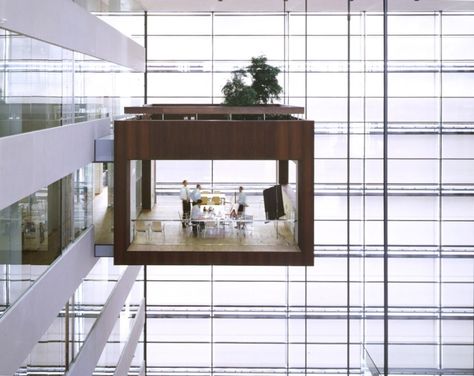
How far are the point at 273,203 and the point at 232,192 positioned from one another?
279 centimetres

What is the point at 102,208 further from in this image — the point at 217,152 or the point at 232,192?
the point at 232,192

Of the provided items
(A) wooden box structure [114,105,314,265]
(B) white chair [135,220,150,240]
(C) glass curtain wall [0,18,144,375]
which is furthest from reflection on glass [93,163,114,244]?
(A) wooden box structure [114,105,314,265]

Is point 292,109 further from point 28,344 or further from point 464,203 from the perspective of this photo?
point 464,203

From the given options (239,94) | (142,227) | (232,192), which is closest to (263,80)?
(239,94)

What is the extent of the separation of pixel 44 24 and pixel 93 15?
6068 mm

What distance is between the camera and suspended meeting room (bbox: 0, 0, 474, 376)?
9828mm

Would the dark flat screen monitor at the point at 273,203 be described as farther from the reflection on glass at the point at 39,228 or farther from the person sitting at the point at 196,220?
the reflection on glass at the point at 39,228

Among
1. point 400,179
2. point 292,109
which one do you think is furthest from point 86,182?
point 400,179

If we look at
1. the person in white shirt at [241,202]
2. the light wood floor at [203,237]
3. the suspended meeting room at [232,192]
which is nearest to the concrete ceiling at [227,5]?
the suspended meeting room at [232,192]

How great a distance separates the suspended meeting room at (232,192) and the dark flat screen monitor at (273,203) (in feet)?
0.79

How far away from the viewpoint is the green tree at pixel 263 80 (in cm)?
2645

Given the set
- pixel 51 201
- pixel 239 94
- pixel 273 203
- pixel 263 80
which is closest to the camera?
pixel 51 201

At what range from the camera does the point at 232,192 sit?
26.7 metres

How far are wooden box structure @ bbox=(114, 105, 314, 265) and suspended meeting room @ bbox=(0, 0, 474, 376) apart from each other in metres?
0.05
